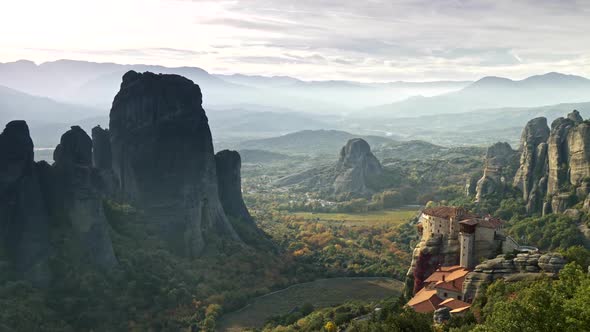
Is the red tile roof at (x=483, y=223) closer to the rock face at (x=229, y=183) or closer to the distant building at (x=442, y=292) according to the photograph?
the distant building at (x=442, y=292)

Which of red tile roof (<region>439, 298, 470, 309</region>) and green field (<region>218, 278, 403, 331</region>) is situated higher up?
red tile roof (<region>439, 298, 470, 309</region>)

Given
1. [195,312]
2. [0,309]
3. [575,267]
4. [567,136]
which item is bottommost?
[195,312]

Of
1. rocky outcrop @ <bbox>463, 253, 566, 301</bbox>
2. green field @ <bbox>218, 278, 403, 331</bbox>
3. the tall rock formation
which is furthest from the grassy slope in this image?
rocky outcrop @ <bbox>463, 253, 566, 301</bbox>

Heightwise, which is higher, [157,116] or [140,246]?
[157,116]

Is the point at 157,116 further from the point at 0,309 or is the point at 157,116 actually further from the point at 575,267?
the point at 575,267

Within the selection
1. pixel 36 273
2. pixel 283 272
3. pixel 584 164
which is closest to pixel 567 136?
pixel 584 164

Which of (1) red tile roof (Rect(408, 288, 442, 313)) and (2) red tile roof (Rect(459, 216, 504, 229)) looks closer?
(1) red tile roof (Rect(408, 288, 442, 313))

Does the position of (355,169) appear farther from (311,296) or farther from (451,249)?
(451,249)

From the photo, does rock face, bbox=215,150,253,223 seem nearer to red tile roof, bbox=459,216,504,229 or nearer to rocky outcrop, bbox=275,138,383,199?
red tile roof, bbox=459,216,504,229
